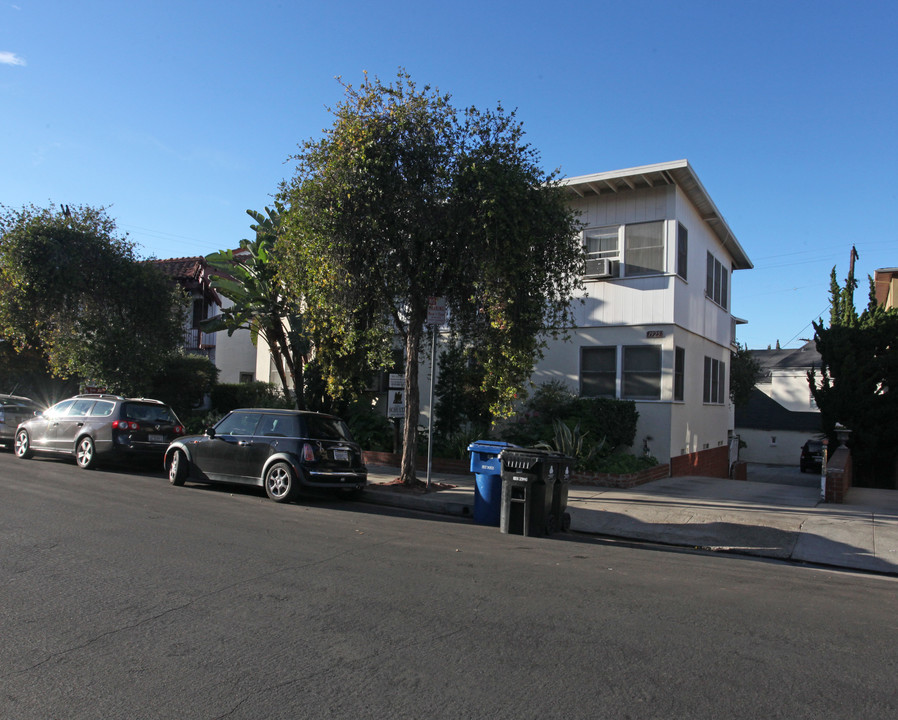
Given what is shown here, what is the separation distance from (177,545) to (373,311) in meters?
6.05

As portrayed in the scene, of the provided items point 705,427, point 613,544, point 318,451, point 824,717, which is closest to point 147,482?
point 318,451

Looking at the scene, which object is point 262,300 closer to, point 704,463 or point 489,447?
point 489,447

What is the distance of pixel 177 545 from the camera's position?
7352 mm

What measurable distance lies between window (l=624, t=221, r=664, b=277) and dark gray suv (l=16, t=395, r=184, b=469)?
428 inches

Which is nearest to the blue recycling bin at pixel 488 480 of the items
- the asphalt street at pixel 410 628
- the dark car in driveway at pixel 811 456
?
the asphalt street at pixel 410 628

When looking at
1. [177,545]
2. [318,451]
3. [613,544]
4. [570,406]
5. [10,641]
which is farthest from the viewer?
[570,406]

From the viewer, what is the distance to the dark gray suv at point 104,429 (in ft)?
46.2

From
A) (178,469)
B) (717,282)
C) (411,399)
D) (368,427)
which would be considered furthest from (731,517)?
(717,282)

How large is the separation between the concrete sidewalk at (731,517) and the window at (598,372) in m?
3.13

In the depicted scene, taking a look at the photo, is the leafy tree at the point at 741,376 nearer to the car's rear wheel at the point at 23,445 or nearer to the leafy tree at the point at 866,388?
the leafy tree at the point at 866,388

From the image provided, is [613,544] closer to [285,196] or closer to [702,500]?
[702,500]

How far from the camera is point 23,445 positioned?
52.3ft

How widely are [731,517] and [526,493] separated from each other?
357 cm

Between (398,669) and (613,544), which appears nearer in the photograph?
(398,669)
